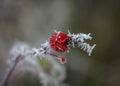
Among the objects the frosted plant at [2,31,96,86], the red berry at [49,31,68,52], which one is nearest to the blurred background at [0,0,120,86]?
the frosted plant at [2,31,96,86]

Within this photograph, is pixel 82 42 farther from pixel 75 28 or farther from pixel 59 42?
pixel 75 28

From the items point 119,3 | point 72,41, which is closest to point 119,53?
point 119,3

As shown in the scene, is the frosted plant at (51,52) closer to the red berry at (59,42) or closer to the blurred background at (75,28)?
the red berry at (59,42)

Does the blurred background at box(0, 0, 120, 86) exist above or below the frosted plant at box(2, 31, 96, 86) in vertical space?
above

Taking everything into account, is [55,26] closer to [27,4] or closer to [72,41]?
[27,4]

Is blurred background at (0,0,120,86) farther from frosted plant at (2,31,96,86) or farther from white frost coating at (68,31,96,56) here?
white frost coating at (68,31,96,56)

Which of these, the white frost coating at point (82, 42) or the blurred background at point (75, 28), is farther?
the blurred background at point (75, 28)

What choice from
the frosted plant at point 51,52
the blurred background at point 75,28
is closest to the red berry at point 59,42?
the frosted plant at point 51,52
